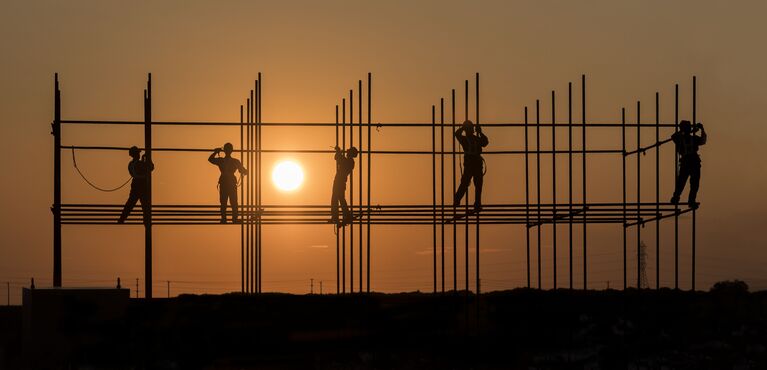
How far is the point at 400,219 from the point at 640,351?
595 centimetres

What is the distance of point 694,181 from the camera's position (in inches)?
1406

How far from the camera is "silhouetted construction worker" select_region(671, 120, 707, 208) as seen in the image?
116 ft

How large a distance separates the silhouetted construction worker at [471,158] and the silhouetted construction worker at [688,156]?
418 centimetres

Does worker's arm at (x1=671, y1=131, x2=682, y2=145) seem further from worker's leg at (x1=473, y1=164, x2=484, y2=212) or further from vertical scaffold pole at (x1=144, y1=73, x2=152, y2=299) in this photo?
vertical scaffold pole at (x1=144, y1=73, x2=152, y2=299)

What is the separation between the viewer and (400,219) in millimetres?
35781

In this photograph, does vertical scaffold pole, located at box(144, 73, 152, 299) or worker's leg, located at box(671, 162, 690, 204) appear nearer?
vertical scaffold pole, located at box(144, 73, 152, 299)

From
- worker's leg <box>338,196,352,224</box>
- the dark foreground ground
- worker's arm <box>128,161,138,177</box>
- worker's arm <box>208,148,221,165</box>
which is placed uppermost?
worker's arm <box>208,148,221,165</box>

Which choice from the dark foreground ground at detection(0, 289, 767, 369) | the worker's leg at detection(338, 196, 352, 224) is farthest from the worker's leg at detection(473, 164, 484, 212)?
the worker's leg at detection(338, 196, 352, 224)

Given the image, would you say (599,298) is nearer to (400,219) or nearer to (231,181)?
(400,219)

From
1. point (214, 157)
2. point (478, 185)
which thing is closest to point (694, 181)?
point (478, 185)

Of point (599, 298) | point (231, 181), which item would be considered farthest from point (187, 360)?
point (599, 298)

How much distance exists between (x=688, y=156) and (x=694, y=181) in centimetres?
56

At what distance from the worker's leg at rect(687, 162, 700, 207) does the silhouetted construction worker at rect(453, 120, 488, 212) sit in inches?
180

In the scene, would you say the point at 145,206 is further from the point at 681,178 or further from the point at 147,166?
the point at 681,178
